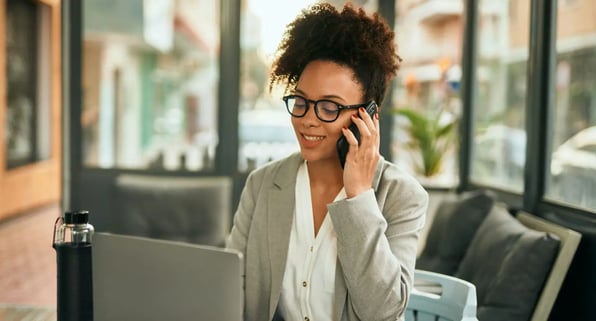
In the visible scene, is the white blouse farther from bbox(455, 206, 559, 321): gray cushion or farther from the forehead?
bbox(455, 206, 559, 321): gray cushion

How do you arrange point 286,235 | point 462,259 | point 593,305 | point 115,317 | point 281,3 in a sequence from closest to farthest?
point 115,317
point 286,235
point 593,305
point 462,259
point 281,3

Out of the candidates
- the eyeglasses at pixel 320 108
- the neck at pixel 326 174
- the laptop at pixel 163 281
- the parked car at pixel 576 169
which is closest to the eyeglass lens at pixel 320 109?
the eyeglasses at pixel 320 108

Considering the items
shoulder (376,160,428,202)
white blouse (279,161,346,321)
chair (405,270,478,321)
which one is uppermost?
shoulder (376,160,428,202)

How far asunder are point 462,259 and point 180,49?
113 inches

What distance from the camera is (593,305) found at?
2.83m

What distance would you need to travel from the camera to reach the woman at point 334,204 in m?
1.58

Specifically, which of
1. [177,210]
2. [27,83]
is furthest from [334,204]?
[27,83]

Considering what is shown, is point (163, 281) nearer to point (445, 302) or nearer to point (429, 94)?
point (445, 302)

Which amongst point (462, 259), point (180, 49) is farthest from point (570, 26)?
point (180, 49)

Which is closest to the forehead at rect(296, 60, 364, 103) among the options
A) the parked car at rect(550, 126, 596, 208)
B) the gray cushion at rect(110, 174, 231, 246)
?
the parked car at rect(550, 126, 596, 208)

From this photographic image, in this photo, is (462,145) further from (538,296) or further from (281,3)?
(538,296)

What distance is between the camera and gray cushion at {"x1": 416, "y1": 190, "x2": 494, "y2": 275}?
3.66 metres

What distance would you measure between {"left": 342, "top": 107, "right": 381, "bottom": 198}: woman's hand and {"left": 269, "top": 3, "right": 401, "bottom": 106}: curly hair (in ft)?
0.30

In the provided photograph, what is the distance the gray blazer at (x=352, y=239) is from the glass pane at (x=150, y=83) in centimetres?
373
